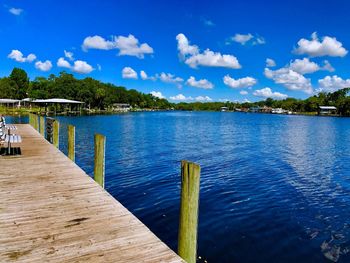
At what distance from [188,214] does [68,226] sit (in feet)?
6.45

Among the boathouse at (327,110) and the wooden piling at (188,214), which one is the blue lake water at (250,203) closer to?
the wooden piling at (188,214)

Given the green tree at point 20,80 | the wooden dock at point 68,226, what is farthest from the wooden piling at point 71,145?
the green tree at point 20,80

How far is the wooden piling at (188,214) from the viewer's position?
Result: 169 inches

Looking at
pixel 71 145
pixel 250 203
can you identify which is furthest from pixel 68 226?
pixel 250 203

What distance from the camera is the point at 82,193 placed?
259 inches

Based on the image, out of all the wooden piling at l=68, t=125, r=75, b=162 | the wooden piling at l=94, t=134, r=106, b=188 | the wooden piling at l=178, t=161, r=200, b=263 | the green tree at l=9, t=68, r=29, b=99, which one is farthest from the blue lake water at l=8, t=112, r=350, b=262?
the green tree at l=9, t=68, r=29, b=99

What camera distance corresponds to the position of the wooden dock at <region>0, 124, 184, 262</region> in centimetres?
385

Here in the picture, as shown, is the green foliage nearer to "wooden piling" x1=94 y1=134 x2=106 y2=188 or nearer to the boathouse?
"wooden piling" x1=94 y1=134 x2=106 y2=188

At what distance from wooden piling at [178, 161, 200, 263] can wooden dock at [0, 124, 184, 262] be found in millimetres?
410

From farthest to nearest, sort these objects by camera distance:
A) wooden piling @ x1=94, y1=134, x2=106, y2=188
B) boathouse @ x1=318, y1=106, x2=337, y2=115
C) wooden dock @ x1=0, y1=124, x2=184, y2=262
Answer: boathouse @ x1=318, y1=106, x2=337, y2=115, wooden piling @ x1=94, y1=134, x2=106, y2=188, wooden dock @ x1=0, y1=124, x2=184, y2=262

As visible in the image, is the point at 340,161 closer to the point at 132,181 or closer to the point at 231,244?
the point at 132,181

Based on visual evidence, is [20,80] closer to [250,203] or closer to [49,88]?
[49,88]

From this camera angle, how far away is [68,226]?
477 cm

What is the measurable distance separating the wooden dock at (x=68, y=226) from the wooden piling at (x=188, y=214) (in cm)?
41
